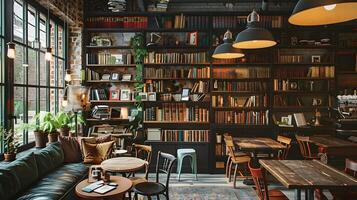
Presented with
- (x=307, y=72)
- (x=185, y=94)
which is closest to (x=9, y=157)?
(x=185, y=94)

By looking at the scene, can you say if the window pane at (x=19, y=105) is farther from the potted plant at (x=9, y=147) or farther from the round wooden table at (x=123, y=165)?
the round wooden table at (x=123, y=165)

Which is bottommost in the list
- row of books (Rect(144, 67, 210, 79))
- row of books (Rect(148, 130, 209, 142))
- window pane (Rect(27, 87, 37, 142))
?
row of books (Rect(148, 130, 209, 142))

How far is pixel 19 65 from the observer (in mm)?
4285

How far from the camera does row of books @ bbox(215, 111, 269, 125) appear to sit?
6047 mm

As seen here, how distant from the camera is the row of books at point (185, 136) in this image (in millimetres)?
6074

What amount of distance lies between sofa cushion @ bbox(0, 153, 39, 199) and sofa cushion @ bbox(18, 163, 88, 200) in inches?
3.8

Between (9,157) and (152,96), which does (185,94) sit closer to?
(152,96)

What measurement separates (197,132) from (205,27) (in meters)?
2.35

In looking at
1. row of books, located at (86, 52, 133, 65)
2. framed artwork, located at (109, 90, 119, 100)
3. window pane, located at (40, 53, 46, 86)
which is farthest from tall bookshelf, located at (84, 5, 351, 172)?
window pane, located at (40, 53, 46, 86)

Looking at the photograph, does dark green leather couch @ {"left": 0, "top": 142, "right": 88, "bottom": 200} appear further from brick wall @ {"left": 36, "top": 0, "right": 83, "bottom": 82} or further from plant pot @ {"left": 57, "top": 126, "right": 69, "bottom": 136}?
brick wall @ {"left": 36, "top": 0, "right": 83, "bottom": 82}

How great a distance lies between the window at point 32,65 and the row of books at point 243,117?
3.48m

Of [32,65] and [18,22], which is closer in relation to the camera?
[18,22]

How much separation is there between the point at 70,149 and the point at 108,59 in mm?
2348

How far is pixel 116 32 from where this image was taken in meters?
6.42
